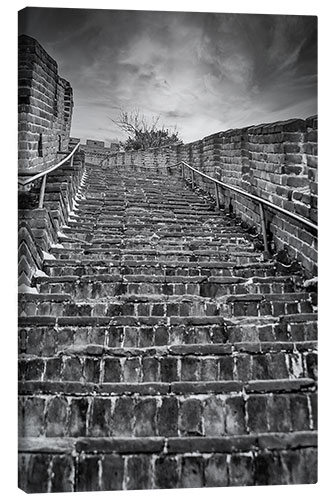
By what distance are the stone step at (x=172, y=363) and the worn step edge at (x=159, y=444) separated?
24 centimetres

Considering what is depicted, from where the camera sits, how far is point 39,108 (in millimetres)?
2650

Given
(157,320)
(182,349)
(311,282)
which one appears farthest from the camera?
(311,282)

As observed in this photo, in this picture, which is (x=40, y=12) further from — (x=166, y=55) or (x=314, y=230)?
(x=314, y=230)

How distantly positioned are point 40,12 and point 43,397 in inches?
75.1

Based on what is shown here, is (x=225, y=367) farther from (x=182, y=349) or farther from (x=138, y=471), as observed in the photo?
(x=138, y=471)

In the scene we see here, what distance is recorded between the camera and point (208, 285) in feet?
6.94

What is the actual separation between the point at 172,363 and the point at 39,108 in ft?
6.63

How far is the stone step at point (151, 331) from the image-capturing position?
178 cm

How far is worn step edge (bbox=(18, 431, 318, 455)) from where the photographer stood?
1.53m

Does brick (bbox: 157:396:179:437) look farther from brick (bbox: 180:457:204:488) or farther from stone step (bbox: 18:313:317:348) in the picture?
stone step (bbox: 18:313:317:348)

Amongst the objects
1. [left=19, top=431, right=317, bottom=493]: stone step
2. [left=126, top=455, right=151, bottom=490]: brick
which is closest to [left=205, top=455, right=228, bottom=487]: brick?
[left=19, top=431, right=317, bottom=493]: stone step

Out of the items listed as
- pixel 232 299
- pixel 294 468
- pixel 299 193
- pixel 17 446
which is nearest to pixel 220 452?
pixel 294 468

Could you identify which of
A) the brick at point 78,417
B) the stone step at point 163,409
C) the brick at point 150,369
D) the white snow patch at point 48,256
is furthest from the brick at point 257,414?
the white snow patch at point 48,256

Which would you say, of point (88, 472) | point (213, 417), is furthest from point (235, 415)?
point (88, 472)
